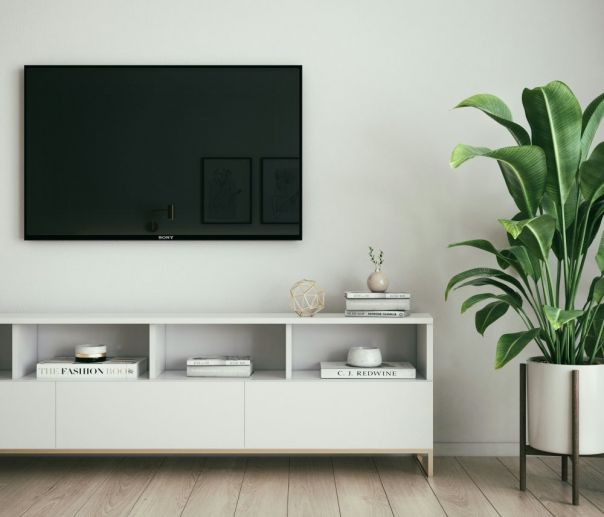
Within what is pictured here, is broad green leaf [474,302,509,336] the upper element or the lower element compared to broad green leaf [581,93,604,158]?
lower

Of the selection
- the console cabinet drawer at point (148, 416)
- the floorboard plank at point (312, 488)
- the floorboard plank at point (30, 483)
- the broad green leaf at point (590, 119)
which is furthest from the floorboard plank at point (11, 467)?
the broad green leaf at point (590, 119)

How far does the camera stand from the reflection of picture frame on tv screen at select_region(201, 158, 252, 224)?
301 centimetres

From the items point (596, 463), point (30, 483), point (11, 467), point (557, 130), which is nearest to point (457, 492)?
point (596, 463)

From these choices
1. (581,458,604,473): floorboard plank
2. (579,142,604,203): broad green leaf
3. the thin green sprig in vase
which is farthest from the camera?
the thin green sprig in vase

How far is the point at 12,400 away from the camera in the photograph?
2.69 metres

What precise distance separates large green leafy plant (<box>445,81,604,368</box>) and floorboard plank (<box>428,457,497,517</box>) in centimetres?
52

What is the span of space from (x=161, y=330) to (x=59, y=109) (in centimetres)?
113

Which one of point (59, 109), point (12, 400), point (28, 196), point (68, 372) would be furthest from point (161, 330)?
point (59, 109)

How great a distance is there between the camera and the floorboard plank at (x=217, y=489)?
2.34 m

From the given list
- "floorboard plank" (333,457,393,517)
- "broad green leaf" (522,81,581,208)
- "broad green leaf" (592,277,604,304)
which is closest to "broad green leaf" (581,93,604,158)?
"broad green leaf" (522,81,581,208)

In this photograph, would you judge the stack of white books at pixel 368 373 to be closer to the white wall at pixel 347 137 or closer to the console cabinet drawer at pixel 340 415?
the console cabinet drawer at pixel 340 415

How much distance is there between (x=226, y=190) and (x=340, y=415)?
3.73 ft

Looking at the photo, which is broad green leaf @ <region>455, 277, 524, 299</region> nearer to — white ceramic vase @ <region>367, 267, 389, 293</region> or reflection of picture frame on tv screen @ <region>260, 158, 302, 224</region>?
white ceramic vase @ <region>367, 267, 389, 293</region>

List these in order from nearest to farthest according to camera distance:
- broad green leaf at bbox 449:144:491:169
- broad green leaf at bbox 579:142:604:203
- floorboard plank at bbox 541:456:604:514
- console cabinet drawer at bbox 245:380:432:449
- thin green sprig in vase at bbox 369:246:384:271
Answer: broad green leaf at bbox 449:144:491:169 → broad green leaf at bbox 579:142:604:203 → floorboard plank at bbox 541:456:604:514 → console cabinet drawer at bbox 245:380:432:449 → thin green sprig in vase at bbox 369:246:384:271
